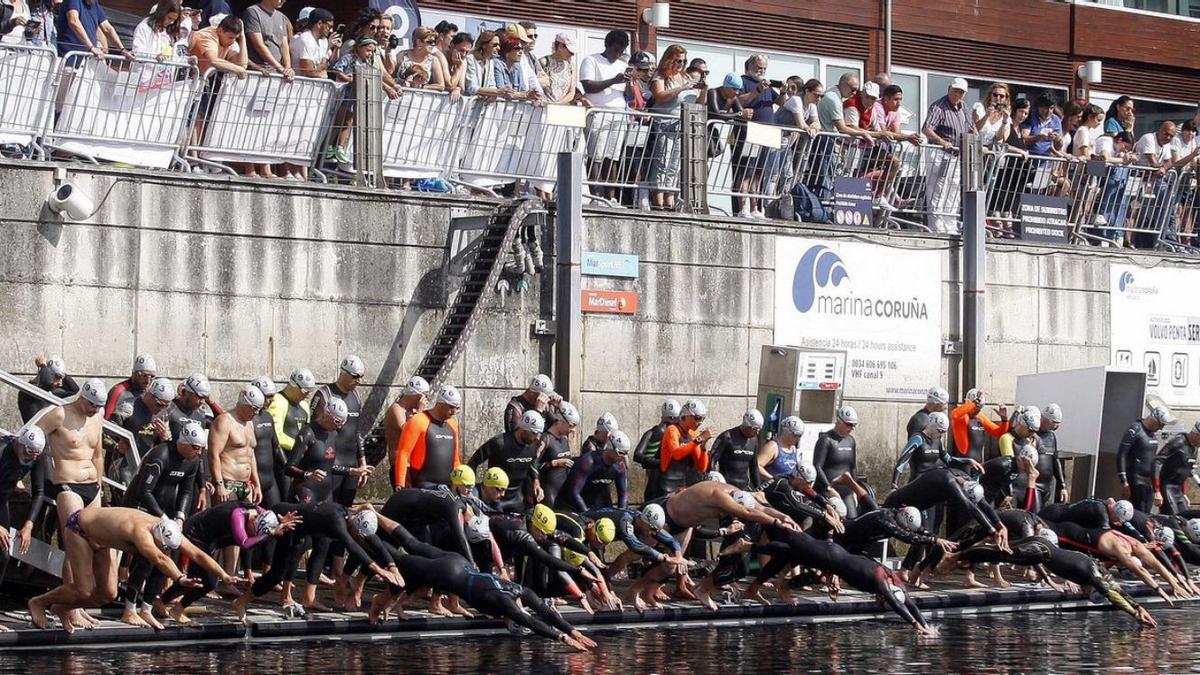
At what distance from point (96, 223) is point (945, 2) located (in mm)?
16154

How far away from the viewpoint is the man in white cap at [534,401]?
66.9 ft

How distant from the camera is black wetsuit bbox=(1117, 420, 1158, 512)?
2469 centimetres

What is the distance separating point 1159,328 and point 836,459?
6945 millimetres

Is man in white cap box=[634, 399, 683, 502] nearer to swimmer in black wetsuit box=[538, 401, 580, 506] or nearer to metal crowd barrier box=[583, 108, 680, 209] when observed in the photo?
swimmer in black wetsuit box=[538, 401, 580, 506]

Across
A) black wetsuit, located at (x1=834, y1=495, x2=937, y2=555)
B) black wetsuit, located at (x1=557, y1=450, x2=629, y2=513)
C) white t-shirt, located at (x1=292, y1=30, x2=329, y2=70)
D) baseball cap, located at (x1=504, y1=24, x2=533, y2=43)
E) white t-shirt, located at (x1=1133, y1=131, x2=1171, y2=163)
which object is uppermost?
baseball cap, located at (x1=504, y1=24, x2=533, y2=43)

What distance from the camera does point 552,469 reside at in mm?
20484

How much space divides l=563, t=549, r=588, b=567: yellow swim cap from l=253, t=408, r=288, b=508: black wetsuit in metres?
2.62

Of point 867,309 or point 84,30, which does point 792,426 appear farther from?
point 84,30

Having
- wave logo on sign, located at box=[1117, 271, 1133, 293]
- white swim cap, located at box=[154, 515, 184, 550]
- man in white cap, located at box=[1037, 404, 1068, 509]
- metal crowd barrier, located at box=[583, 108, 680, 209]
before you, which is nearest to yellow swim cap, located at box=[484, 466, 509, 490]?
white swim cap, located at box=[154, 515, 184, 550]

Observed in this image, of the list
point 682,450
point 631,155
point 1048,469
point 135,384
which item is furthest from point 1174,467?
point 135,384

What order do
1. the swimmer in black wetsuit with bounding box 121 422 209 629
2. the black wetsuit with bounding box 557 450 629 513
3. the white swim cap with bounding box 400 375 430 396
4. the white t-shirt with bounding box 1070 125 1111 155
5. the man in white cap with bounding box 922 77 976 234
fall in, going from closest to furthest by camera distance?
the swimmer in black wetsuit with bounding box 121 422 209 629
the white swim cap with bounding box 400 375 430 396
the black wetsuit with bounding box 557 450 629 513
the man in white cap with bounding box 922 77 976 234
the white t-shirt with bounding box 1070 125 1111 155

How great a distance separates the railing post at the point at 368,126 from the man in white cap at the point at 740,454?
13.9 ft

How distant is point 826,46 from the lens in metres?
30.8

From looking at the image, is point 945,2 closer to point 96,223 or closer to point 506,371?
point 506,371
